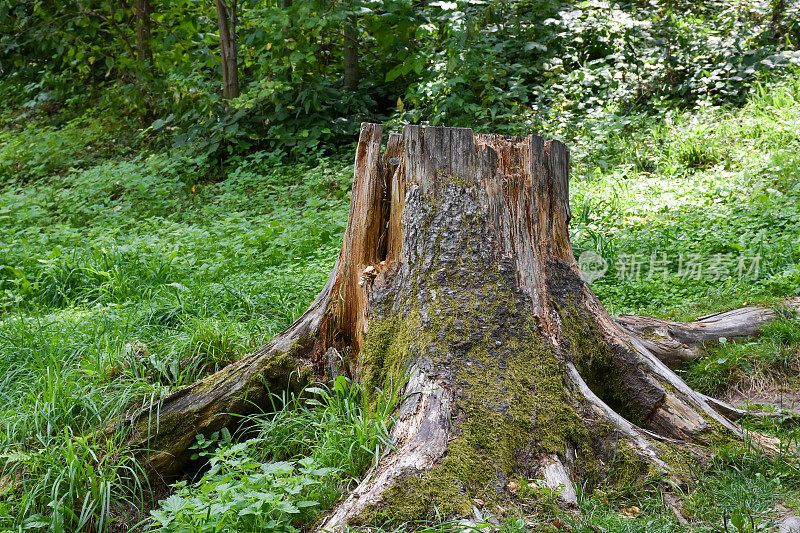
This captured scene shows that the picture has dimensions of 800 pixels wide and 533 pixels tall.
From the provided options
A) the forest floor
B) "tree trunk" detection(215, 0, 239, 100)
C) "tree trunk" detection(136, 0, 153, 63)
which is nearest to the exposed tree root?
the forest floor

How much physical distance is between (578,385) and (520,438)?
42cm

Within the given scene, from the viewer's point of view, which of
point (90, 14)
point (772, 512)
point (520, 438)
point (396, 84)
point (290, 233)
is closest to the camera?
point (772, 512)

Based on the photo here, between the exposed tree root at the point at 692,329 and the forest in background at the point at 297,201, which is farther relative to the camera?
the exposed tree root at the point at 692,329

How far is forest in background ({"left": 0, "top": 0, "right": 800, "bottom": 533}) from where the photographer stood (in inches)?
104

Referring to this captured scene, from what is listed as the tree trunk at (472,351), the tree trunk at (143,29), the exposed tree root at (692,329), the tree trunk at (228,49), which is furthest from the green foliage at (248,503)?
the tree trunk at (143,29)

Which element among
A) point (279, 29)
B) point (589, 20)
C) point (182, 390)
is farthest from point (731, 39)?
point (182, 390)

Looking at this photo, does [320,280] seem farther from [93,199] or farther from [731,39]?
[731,39]

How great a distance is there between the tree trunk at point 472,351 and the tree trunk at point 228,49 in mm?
7277

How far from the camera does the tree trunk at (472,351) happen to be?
2561 mm

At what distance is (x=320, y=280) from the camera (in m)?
4.96

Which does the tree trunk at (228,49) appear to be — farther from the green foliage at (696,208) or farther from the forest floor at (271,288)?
the green foliage at (696,208)

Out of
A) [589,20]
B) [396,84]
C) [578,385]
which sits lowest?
[578,385]

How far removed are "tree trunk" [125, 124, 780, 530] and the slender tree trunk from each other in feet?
23.1

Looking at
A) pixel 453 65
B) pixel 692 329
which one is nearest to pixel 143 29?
pixel 453 65
